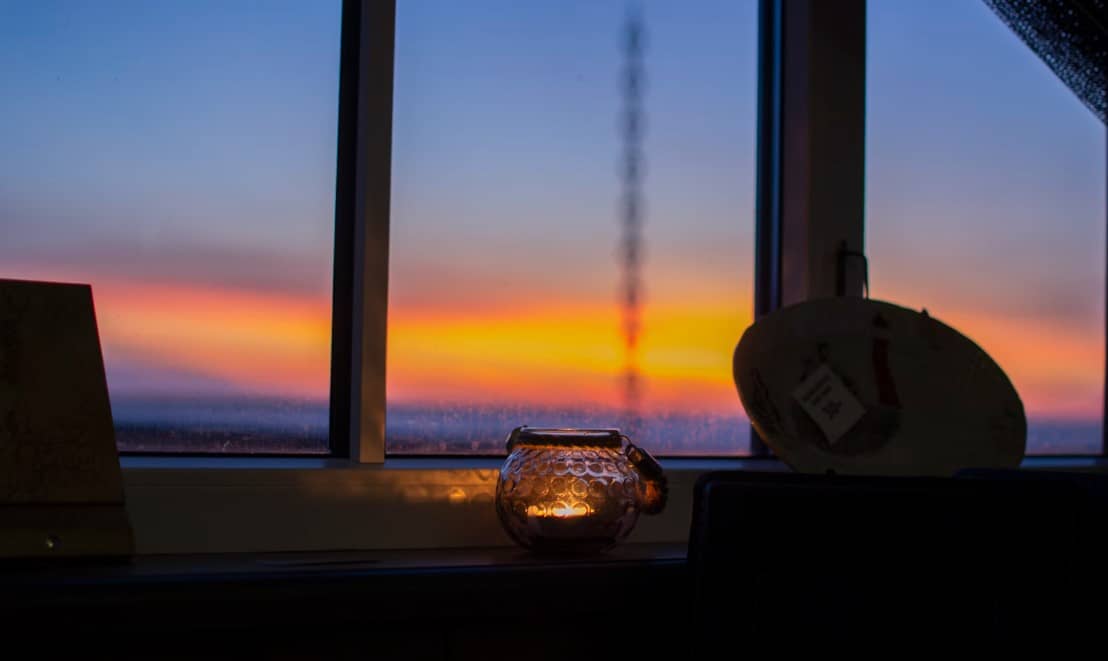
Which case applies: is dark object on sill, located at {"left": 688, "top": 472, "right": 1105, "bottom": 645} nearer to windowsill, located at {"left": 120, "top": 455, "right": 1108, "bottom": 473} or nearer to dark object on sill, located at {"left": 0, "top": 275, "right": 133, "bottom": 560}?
windowsill, located at {"left": 120, "top": 455, "right": 1108, "bottom": 473}

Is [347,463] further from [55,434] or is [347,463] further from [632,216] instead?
[632,216]

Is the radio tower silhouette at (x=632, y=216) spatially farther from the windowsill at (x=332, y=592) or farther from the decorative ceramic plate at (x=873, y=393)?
the windowsill at (x=332, y=592)

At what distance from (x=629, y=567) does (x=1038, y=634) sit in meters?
0.43

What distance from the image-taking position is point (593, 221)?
67.6 inches

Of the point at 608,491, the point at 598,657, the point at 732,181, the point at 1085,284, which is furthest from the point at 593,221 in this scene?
→ the point at 1085,284

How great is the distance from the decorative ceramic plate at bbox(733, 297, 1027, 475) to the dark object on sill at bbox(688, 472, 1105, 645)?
0.46m

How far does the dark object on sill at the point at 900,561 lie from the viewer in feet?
A: 3.25

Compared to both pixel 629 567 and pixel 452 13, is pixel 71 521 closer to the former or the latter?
pixel 629 567

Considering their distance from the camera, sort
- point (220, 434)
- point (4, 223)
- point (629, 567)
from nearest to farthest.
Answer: point (629, 567)
point (4, 223)
point (220, 434)

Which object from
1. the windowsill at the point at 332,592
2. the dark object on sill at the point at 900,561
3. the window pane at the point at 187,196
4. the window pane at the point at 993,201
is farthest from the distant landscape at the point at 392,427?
the dark object on sill at the point at 900,561

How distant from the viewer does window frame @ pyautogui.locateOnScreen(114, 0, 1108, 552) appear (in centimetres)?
129

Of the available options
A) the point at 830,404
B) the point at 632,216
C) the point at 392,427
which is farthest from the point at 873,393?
the point at 392,427

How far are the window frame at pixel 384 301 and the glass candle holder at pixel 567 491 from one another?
16 centimetres

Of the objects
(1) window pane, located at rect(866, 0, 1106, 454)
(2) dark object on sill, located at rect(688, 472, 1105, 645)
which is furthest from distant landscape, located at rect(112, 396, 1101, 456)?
(2) dark object on sill, located at rect(688, 472, 1105, 645)
